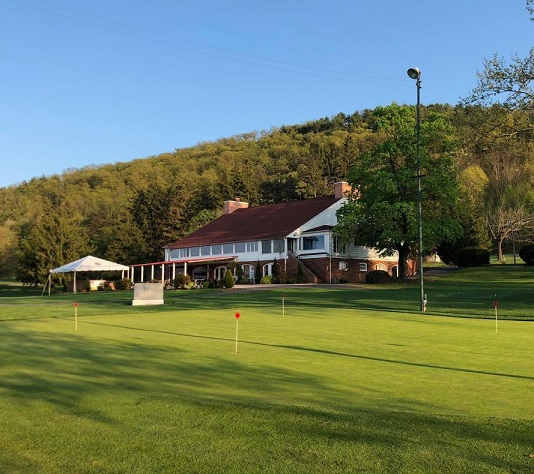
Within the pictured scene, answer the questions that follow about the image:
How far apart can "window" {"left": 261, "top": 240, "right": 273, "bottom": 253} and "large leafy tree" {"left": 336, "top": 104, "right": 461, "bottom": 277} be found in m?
8.95

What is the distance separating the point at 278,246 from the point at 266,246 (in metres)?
1.56

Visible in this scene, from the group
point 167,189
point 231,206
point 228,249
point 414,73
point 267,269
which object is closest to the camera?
point 414,73

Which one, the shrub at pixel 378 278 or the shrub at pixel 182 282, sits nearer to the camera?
the shrub at pixel 378 278

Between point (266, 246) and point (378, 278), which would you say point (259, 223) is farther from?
point (378, 278)

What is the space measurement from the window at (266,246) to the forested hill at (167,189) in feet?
37.3

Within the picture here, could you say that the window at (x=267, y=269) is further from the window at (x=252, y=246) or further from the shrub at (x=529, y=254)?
the shrub at (x=529, y=254)

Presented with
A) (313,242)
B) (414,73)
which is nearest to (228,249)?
(313,242)

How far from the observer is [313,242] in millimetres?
56750

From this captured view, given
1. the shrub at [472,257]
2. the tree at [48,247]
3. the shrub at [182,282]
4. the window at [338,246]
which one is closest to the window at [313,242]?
the window at [338,246]

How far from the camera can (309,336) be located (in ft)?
48.0

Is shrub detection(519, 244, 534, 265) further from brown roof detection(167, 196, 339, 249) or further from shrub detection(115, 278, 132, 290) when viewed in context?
shrub detection(115, 278, 132, 290)

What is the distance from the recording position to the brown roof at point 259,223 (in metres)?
59.4

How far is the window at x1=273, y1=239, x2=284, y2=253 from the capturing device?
5764cm

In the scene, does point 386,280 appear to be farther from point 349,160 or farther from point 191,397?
point 349,160
